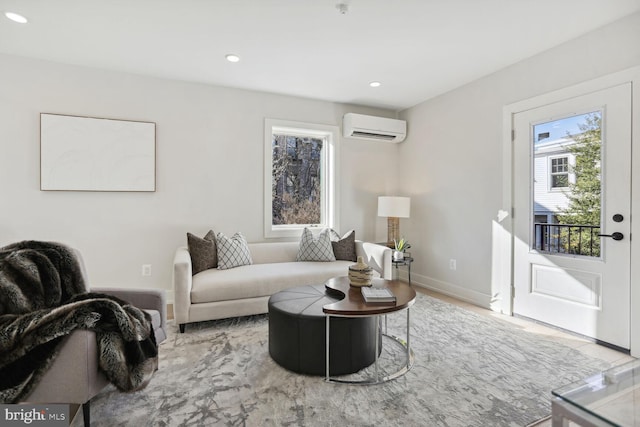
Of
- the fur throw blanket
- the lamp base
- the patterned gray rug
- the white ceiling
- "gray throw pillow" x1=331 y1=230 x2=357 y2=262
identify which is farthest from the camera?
the lamp base

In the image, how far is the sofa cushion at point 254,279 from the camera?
289cm

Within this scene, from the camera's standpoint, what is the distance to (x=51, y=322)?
144cm

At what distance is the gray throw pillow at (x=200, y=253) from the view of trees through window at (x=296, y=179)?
1.09 m

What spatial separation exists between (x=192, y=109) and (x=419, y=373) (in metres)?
3.47

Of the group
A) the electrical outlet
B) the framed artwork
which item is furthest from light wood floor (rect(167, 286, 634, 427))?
the framed artwork

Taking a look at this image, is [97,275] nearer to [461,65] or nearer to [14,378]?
[14,378]

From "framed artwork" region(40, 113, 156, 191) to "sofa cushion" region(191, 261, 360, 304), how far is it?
1.35m

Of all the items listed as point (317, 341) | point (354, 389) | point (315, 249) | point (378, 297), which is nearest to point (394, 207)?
point (315, 249)

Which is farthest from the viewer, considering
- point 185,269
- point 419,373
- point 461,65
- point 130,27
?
point 461,65

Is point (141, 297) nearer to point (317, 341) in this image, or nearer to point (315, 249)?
point (317, 341)

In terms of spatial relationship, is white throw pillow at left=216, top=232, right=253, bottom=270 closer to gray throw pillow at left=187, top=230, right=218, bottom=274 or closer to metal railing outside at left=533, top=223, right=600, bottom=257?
gray throw pillow at left=187, top=230, right=218, bottom=274

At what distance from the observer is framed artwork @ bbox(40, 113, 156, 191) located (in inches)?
125

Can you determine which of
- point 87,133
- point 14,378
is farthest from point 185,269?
point 87,133

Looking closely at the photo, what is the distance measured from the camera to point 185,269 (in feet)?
9.07
